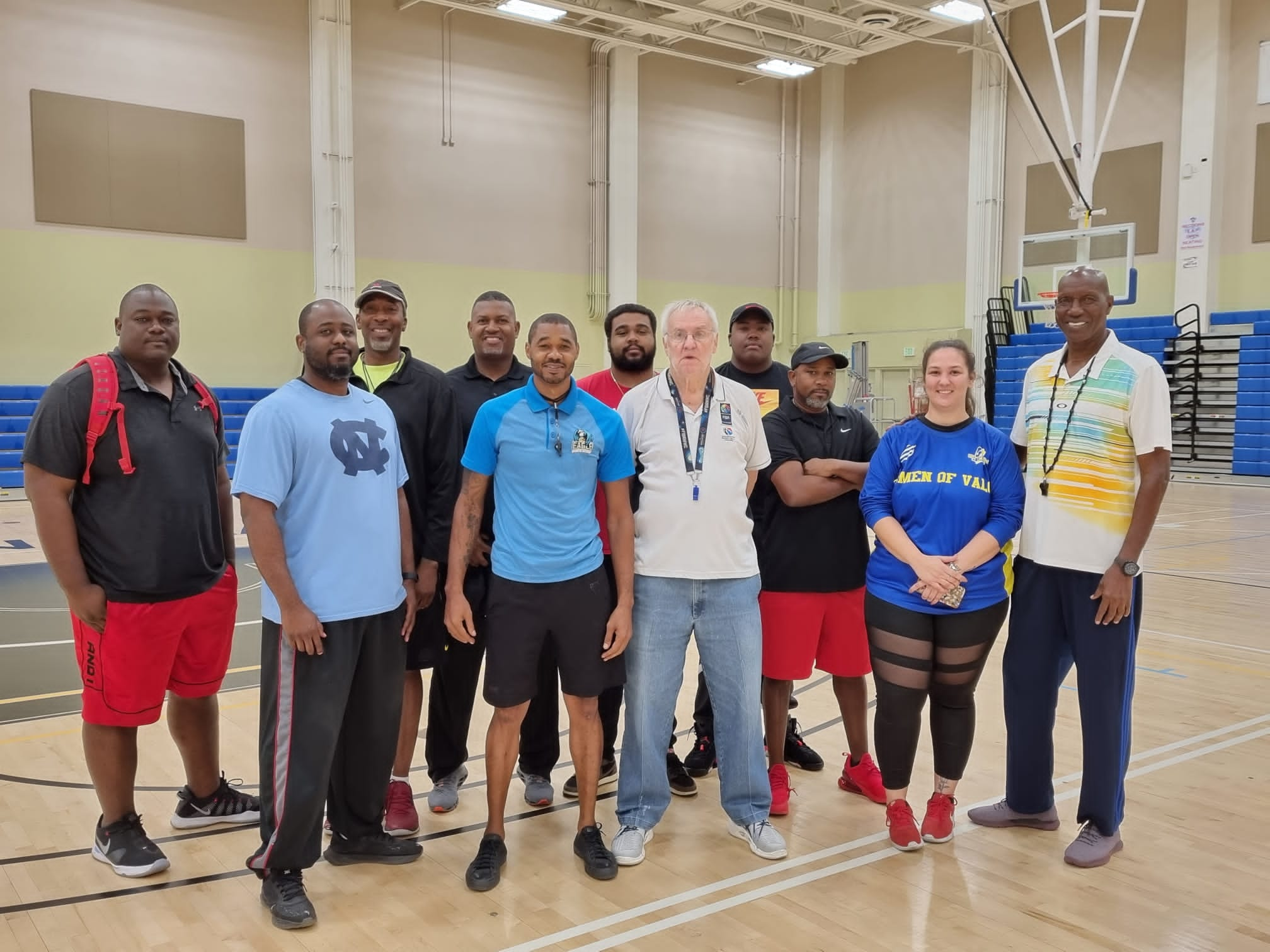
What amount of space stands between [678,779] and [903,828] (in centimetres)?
94

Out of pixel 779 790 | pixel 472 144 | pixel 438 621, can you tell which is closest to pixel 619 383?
pixel 438 621

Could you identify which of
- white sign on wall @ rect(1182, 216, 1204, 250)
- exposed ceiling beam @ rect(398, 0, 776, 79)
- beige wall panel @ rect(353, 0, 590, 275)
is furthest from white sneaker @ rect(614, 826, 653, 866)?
white sign on wall @ rect(1182, 216, 1204, 250)

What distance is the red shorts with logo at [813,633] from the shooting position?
13.1ft

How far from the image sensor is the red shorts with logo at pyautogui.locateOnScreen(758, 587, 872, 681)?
3988mm

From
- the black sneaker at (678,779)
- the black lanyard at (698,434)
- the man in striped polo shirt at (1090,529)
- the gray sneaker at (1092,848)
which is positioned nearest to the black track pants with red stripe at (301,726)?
the black lanyard at (698,434)

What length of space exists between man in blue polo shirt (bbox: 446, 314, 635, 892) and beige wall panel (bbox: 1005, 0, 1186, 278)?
1797 centimetres

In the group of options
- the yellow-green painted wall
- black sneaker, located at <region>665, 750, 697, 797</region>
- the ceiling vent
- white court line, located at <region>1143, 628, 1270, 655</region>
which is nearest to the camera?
black sneaker, located at <region>665, 750, 697, 797</region>

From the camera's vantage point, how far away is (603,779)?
170 inches

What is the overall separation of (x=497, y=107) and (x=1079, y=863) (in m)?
18.2

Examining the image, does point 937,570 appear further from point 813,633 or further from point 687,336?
point 687,336

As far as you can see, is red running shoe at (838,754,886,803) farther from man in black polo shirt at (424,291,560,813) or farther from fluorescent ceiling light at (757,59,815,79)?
fluorescent ceiling light at (757,59,815,79)

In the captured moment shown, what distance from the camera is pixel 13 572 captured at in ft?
28.9

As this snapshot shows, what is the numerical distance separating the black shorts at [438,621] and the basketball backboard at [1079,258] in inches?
545

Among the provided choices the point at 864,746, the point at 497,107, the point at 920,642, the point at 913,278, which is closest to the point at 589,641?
the point at 920,642
